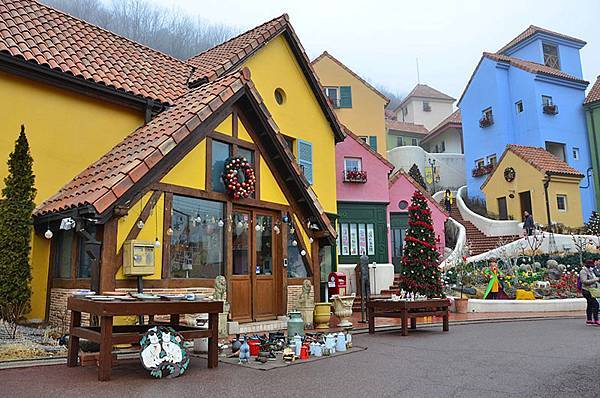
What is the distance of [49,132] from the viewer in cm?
1066

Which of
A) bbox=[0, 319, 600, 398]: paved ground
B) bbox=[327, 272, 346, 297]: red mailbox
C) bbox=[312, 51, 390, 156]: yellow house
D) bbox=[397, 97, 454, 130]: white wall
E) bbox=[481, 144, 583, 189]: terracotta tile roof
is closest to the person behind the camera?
bbox=[0, 319, 600, 398]: paved ground

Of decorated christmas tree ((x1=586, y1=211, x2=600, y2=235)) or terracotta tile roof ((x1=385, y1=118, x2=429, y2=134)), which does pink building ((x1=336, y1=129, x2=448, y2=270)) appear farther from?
terracotta tile roof ((x1=385, y1=118, x2=429, y2=134))

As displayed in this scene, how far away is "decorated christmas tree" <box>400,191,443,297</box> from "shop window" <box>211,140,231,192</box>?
598cm

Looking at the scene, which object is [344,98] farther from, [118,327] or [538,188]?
[118,327]

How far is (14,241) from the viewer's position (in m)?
9.39

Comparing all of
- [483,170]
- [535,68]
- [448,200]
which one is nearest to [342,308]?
[448,200]

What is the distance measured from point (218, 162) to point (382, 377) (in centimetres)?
596

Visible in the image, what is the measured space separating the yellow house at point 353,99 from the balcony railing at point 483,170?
10649mm

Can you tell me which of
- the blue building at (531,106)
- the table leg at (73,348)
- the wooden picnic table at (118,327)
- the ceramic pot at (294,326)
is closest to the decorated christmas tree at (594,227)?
the blue building at (531,106)

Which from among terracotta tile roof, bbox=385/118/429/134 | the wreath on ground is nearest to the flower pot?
the wreath on ground

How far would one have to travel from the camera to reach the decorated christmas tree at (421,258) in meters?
14.0

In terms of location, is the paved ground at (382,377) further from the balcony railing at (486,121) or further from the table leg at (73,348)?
the balcony railing at (486,121)

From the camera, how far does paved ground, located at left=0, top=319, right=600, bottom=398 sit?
568 cm

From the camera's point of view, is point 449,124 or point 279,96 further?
point 449,124
